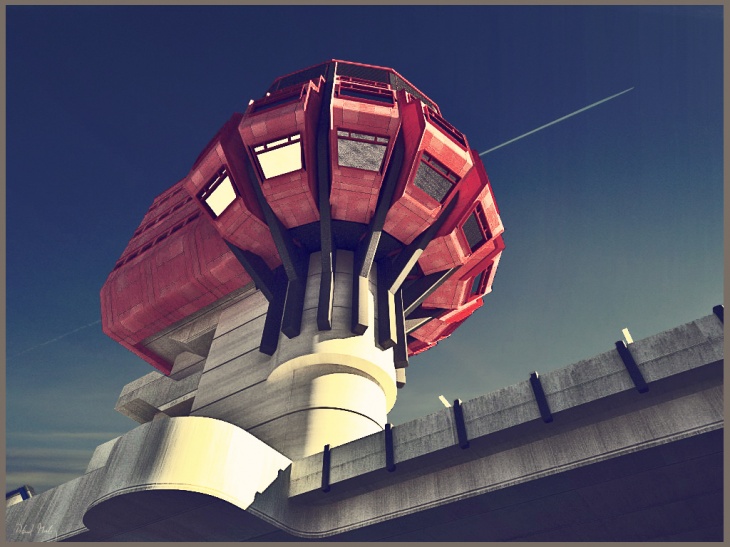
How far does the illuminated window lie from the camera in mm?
28266

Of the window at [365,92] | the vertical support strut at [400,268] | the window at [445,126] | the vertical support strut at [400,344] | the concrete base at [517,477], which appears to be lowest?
the concrete base at [517,477]

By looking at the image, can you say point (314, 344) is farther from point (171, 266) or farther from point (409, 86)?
point (409, 86)

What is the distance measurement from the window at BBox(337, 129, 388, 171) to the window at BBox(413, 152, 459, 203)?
93.4 inches

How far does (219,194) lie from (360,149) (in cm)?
946

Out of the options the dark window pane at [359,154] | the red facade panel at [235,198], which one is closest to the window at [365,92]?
the dark window pane at [359,154]

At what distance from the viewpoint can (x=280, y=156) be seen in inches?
1123

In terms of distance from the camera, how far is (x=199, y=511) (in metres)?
18.6

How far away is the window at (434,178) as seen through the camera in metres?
28.6

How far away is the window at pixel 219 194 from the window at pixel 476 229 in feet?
47.0

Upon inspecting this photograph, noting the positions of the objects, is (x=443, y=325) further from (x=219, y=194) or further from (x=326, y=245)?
(x=219, y=194)

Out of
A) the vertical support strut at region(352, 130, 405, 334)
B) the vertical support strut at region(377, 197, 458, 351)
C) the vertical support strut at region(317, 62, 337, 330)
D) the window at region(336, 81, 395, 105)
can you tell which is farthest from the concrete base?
the window at region(336, 81, 395, 105)

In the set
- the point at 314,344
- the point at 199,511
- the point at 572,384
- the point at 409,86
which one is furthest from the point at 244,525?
the point at 409,86

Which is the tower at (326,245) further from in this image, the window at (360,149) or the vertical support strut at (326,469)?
the vertical support strut at (326,469)

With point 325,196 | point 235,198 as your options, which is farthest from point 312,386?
point 235,198
